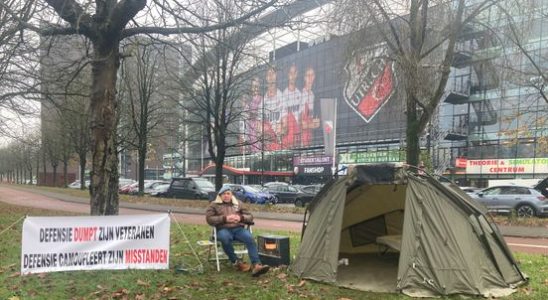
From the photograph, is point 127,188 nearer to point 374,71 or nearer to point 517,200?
point 517,200

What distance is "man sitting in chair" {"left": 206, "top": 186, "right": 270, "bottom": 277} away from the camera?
8.34 meters

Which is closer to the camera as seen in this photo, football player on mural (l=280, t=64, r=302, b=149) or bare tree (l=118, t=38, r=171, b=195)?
bare tree (l=118, t=38, r=171, b=195)

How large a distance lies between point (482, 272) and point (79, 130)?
1524 inches

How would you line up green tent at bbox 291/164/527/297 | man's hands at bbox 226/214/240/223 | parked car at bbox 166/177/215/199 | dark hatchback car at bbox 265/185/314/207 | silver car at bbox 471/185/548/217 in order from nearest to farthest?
green tent at bbox 291/164/527/297 < man's hands at bbox 226/214/240/223 < silver car at bbox 471/185/548/217 < parked car at bbox 166/177/215/199 < dark hatchback car at bbox 265/185/314/207

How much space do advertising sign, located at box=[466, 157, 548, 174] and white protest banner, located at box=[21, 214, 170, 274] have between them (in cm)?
4220

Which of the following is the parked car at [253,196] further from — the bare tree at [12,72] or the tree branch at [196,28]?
the tree branch at [196,28]

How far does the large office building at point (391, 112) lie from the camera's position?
56.5ft

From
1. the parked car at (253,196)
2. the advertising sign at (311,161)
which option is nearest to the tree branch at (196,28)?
the parked car at (253,196)

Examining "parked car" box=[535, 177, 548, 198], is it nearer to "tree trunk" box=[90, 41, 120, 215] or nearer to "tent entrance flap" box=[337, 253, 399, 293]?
"tent entrance flap" box=[337, 253, 399, 293]

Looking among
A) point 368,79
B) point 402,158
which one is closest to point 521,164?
point 402,158

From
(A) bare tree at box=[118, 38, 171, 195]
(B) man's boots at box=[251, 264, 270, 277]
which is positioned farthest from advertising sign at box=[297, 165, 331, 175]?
(B) man's boots at box=[251, 264, 270, 277]

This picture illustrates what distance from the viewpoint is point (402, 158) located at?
Result: 5144cm

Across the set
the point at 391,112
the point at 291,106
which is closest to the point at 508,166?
the point at 391,112

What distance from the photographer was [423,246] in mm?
7273
